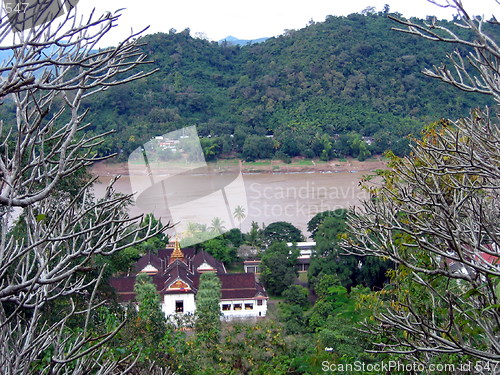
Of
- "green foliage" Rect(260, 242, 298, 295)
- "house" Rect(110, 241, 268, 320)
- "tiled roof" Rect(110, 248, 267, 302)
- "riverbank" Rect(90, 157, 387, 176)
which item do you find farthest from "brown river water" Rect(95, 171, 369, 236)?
"house" Rect(110, 241, 268, 320)

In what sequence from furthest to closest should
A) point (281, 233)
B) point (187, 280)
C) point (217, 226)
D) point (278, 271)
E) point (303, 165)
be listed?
point (303, 165)
point (217, 226)
point (281, 233)
point (278, 271)
point (187, 280)

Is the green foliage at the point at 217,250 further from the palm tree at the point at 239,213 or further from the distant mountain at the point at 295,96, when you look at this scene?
the distant mountain at the point at 295,96

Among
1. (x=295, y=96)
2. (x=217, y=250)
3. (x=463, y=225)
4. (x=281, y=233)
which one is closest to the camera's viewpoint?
(x=463, y=225)

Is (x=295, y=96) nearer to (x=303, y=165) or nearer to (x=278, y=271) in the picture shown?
(x=303, y=165)

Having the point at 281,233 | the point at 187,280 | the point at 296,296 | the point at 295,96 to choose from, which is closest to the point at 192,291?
the point at 187,280

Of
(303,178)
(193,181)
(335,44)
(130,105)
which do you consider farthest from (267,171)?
(335,44)

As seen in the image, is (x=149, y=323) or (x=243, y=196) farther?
(x=243, y=196)
